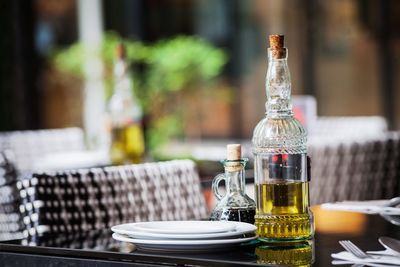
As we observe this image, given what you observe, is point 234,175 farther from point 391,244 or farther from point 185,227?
point 391,244

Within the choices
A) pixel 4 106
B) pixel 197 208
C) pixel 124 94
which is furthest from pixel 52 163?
pixel 4 106

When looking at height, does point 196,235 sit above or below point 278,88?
below

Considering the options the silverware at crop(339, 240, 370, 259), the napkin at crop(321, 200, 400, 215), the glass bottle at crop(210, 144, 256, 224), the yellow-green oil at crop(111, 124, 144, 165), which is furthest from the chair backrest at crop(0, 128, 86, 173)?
the silverware at crop(339, 240, 370, 259)

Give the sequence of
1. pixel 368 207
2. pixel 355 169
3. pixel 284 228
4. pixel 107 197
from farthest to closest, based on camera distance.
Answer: pixel 355 169, pixel 107 197, pixel 368 207, pixel 284 228

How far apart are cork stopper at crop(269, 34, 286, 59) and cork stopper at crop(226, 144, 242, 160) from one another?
6.3 inches

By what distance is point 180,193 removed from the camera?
2.39m

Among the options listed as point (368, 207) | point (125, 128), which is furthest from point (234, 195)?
point (125, 128)

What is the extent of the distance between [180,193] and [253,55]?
20.0ft

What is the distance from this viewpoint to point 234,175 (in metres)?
1.51

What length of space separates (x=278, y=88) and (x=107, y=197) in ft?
2.50

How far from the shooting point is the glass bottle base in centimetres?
150

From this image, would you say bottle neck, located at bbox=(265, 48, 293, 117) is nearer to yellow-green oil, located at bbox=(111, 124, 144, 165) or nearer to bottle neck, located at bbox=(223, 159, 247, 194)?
bottle neck, located at bbox=(223, 159, 247, 194)

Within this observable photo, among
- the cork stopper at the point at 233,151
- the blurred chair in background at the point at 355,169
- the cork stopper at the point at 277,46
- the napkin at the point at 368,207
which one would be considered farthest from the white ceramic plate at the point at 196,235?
the blurred chair in background at the point at 355,169

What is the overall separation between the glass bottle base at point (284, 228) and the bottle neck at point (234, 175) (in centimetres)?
6
